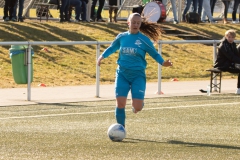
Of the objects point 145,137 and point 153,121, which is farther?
point 153,121

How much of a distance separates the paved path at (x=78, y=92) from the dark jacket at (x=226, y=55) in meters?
0.73

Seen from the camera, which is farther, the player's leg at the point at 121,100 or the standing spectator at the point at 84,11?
the standing spectator at the point at 84,11

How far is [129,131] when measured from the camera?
12312 millimetres

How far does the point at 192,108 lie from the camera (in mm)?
15695

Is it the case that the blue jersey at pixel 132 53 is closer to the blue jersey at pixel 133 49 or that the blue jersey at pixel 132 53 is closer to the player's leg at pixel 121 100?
the blue jersey at pixel 133 49

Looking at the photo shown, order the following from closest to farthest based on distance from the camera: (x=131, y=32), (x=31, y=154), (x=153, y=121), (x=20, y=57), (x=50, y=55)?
→ (x=31, y=154)
(x=131, y=32)
(x=153, y=121)
(x=20, y=57)
(x=50, y=55)

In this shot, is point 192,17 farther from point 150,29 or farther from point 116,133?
point 116,133

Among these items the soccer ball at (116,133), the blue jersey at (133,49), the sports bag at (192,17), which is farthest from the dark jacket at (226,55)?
the sports bag at (192,17)

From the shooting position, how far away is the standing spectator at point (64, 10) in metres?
25.2

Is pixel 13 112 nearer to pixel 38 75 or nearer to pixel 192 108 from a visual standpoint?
pixel 192 108

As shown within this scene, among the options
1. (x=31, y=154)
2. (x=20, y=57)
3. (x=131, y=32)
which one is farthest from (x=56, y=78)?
(x=31, y=154)

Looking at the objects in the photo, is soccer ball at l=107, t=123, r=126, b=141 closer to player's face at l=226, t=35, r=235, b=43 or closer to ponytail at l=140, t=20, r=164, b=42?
ponytail at l=140, t=20, r=164, b=42

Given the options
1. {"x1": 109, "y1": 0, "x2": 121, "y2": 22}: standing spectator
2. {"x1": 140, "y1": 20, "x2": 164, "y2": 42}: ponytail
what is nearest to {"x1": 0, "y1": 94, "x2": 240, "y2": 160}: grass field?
{"x1": 140, "y1": 20, "x2": 164, "y2": 42}: ponytail

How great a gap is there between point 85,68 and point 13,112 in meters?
7.86
